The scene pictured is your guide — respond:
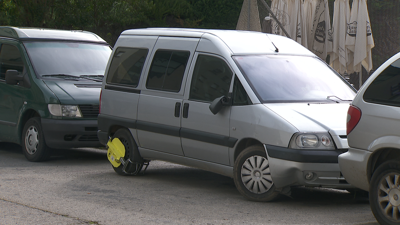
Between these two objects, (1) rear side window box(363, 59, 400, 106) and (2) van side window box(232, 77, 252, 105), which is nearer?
(1) rear side window box(363, 59, 400, 106)

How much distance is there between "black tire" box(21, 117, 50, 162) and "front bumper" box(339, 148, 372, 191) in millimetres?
5577

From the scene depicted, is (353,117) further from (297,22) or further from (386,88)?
(297,22)

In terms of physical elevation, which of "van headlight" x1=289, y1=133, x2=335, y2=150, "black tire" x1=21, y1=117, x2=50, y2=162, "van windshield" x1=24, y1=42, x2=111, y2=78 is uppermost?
"van windshield" x1=24, y1=42, x2=111, y2=78

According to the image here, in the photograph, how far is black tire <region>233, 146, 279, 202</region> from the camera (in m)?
6.84

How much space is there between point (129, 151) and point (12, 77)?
2.88 m

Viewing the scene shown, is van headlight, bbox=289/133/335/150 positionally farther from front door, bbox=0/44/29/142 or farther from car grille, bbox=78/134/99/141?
front door, bbox=0/44/29/142

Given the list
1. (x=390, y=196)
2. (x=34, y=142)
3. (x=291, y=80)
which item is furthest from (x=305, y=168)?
(x=34, y=142)

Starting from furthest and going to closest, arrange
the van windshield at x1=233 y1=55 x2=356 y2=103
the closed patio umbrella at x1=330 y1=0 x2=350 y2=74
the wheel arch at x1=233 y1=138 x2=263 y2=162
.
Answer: the closed patio umbrella at x1=330 y1=0 x2=350 y2=74 → the van windshield at x1=233 y1=55 x2=356 y2=103 → the wheel arch at x1=233 y1=138 x2=263 y2=162

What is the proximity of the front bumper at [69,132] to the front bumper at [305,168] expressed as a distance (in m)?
4.15

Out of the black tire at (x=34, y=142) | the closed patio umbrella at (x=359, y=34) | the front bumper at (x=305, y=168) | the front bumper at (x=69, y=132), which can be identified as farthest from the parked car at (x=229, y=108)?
the closed patio umbrella at (x=359, y=34)

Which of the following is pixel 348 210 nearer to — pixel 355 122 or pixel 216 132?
pixel 355 122

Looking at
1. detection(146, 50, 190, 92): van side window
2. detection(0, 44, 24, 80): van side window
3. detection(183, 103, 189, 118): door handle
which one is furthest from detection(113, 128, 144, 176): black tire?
detection(0, 44, 24, 80): van side window

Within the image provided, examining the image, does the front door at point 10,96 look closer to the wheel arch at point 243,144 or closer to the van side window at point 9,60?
the van side window at point 9,60

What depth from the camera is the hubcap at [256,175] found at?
6.83m
